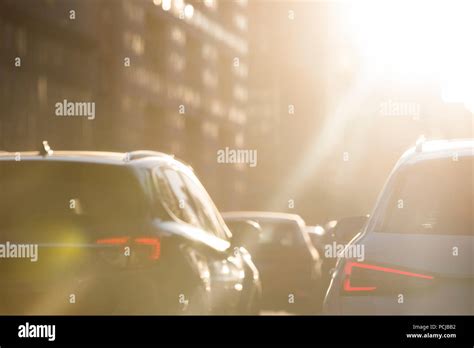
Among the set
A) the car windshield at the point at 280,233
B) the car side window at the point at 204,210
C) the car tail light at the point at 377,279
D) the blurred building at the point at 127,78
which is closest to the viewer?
the car tail light at the point at 377,279

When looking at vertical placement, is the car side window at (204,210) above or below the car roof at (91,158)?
below

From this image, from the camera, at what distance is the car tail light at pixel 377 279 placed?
541 cm

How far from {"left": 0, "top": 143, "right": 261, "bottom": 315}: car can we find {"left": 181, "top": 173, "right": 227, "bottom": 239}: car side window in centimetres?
91

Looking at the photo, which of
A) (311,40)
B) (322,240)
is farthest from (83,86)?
(311,40)

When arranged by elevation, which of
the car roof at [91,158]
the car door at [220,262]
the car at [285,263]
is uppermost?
the car roof at [91,158]

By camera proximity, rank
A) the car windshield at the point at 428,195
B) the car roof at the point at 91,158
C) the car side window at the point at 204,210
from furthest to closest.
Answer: the car side window at the point at 204,210 < the car roof at the point at 91,158 < the car windshield at the point at 428,195

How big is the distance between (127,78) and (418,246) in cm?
2862

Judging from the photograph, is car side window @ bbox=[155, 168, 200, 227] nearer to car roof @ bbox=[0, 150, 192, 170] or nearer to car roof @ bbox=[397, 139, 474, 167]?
car roof @ bbox=[0, 150, 192, 170]

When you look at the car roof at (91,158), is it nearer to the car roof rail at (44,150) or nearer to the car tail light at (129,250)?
the car roof rail at (44,150)

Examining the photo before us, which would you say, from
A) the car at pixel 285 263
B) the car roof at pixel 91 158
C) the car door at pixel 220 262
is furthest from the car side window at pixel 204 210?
the car at pixel 285 263

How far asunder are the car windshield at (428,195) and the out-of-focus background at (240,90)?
424 centimetres

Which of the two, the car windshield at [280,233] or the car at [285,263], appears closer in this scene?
the car at [285,263]

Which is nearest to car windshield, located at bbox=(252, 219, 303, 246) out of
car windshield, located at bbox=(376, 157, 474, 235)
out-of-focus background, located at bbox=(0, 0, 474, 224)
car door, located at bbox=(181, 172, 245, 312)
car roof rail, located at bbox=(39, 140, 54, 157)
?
out-of-focus background, located at bbox=(0, 0, 474, 224)

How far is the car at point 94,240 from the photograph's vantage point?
5477mm
